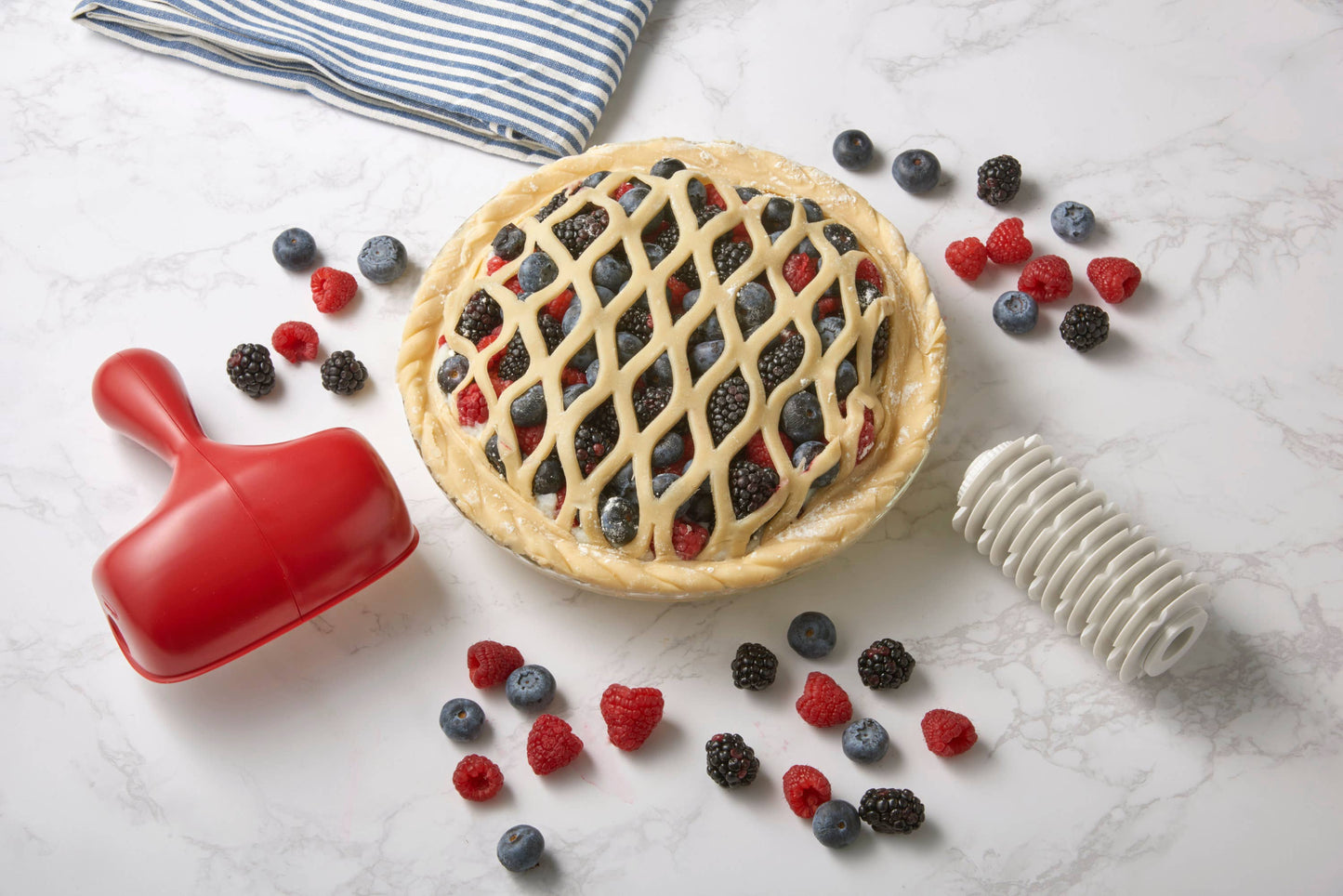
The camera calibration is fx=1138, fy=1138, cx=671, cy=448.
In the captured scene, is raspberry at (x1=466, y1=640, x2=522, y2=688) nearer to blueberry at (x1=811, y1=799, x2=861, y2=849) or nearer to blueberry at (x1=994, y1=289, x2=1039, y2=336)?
blueberry at (x1=811, y1=799, x2=861, y2=849)

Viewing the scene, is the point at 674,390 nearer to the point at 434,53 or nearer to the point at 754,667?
the point at 754,667

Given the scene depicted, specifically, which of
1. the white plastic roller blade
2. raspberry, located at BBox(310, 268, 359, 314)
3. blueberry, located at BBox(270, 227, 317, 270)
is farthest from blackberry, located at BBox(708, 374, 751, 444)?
blueberry, located at BBox(270, 227, 317, 270)

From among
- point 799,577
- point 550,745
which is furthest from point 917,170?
point 550,745

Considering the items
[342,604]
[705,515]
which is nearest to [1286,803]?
[705,515]

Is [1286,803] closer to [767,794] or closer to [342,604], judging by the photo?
[767,794]

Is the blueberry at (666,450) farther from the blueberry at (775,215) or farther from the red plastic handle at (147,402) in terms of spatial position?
the red plastic handle at (147,402)

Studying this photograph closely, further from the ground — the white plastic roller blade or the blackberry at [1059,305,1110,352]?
the blackberry at [1059,305,1110,352]
